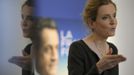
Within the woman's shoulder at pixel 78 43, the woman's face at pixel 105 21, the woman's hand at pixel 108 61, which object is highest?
the woman's face at pixel 105 21

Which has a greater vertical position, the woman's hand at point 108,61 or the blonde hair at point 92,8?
the blonde hair at point 92,8

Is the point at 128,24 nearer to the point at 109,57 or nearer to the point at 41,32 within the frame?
the point at 109,57

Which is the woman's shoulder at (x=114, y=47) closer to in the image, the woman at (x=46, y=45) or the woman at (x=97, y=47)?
the woman at (x=97, y=47)

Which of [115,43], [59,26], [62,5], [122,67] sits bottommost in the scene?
[122,67]

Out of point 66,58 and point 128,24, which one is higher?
point 128,24

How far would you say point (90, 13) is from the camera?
4.41ft

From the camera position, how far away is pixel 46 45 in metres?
1.35

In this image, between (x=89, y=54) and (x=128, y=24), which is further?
(x=128, y=24)

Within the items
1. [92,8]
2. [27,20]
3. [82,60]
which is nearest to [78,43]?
[82,60]

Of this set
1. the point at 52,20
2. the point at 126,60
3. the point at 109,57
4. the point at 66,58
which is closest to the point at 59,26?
the point at 52,20

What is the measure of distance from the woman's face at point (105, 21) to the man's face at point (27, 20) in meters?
0.38

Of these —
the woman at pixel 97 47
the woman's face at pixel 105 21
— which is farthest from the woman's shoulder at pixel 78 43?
the woman's face at pixel 105 21

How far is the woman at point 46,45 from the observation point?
1347 millimetres

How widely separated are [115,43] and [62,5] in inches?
15.5
